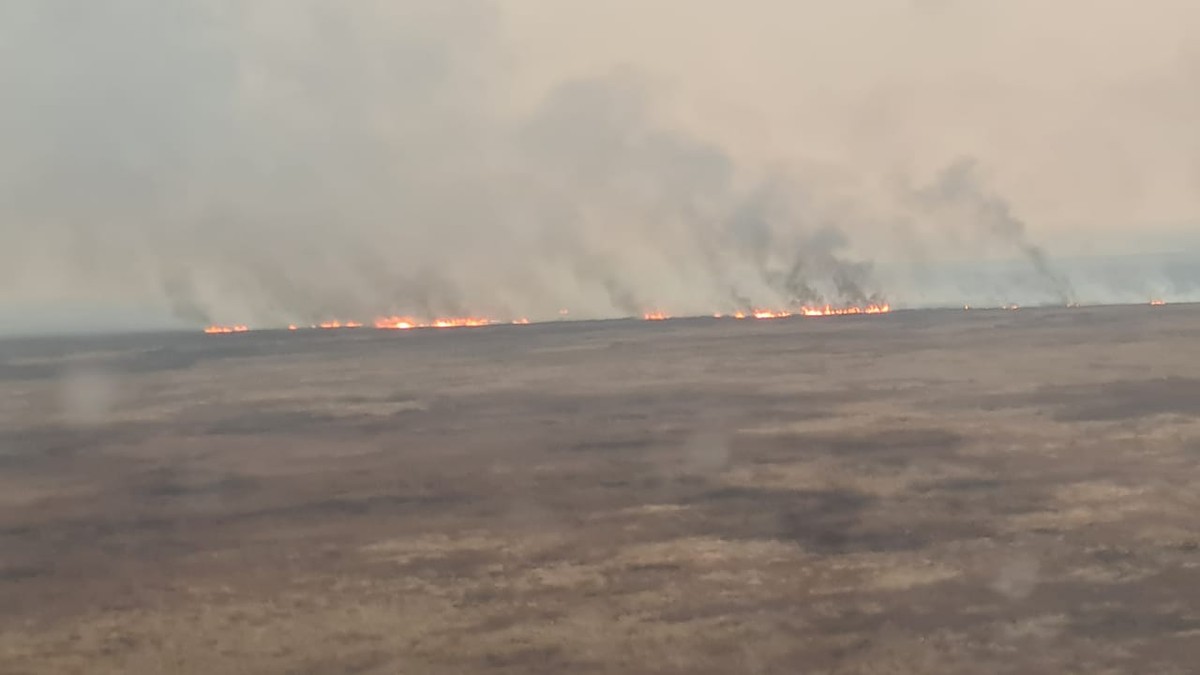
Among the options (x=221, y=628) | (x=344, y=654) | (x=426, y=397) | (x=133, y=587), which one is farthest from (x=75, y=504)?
(x=426, y=397)

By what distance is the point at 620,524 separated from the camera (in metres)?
12.8

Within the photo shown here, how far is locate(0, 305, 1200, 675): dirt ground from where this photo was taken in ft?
29.6

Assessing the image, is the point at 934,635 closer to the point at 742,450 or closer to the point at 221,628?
the point at 221,628

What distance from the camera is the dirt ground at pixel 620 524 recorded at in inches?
355

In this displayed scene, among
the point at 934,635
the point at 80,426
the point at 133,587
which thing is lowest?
the point at 934,635

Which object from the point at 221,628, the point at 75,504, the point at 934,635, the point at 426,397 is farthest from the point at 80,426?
the point at 934,635

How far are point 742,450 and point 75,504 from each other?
8067 mm

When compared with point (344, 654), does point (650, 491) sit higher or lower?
higher

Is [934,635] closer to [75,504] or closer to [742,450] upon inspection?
[742,450]

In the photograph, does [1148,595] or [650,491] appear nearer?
[1148,595]

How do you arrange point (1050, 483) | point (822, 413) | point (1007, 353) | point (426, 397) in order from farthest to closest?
point (1007, 353) < point (426, 397) < point (822, 413) < point (1050, 483)

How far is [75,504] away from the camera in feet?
49.5

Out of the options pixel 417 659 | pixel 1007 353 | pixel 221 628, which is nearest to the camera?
pixel 417 659

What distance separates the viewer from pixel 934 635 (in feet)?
29.3
